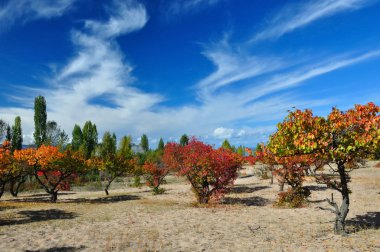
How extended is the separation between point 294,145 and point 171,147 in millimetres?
18642

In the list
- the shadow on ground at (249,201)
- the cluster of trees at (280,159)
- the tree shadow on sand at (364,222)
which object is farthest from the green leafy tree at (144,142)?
the tree shadow on sand at (364,222)

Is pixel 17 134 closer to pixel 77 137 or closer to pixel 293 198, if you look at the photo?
pixel 77 137

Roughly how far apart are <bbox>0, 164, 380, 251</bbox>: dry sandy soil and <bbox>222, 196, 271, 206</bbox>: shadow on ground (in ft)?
4.98

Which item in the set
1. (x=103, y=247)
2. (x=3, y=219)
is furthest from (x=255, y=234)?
(x=3, y=219)

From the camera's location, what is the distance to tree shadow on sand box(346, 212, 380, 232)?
47.2ft

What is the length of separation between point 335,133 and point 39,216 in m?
18.0

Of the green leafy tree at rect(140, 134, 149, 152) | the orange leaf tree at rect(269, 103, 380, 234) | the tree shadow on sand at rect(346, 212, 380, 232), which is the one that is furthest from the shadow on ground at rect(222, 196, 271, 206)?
the green leafy tree at rect(140, 134, 149, 152)

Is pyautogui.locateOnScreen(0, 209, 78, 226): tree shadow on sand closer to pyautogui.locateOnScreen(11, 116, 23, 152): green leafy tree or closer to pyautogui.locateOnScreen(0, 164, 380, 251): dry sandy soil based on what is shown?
pyautogui.locateOnScreen(0, 164, 380, 251): dry sandy soil

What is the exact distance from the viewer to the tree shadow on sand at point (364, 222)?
47.2 ft

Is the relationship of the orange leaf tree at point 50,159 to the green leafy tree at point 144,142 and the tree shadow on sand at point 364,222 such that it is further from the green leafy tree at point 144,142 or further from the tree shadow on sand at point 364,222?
the green leafy tree at point 144,142

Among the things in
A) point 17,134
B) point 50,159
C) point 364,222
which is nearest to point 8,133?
point 17,134

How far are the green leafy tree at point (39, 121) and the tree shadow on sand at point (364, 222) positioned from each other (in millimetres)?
63187

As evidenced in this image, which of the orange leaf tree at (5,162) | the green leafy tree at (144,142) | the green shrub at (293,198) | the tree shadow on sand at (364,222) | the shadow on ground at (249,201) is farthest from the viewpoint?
the green leafy tree at (144,142)

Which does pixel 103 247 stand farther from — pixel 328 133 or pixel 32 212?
pixel 32 212
